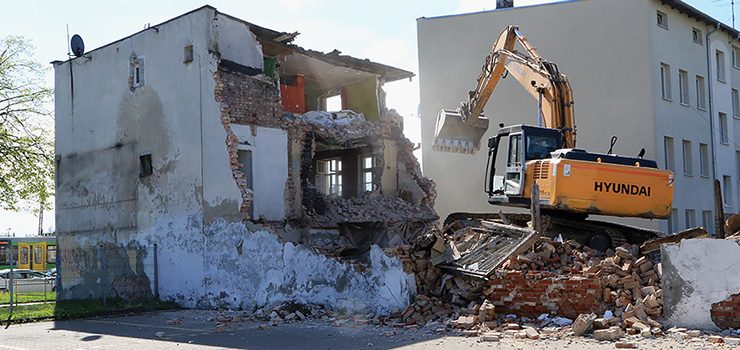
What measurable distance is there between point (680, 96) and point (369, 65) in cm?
1444

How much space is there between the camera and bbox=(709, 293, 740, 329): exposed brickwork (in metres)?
10.2

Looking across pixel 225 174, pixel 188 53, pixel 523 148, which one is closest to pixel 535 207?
pixel 523 148

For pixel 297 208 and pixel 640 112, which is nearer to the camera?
pixel 297 208

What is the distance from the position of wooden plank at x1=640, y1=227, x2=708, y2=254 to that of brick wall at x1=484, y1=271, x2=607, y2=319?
1.55 meters

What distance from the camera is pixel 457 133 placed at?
17.4 metres

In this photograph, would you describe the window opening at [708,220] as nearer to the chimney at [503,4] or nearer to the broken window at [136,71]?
the chimney at [503,4]

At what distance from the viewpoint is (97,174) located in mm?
20766

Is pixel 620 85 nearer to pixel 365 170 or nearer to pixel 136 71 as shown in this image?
pixel 365 170

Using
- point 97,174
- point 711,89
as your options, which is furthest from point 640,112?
point 97,174

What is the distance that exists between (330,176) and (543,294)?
1339 centimetres

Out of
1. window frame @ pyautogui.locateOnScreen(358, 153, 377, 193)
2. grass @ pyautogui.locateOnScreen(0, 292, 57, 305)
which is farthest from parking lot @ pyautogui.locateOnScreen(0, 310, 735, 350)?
window frame @ pyautogui.locateOnScreen(358, 153, 377, 193)

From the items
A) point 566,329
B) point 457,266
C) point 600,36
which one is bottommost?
point 566,329

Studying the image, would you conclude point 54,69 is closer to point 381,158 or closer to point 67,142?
point 67,142

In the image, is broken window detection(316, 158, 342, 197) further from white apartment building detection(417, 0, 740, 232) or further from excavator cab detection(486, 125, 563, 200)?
excavator cab detection(486, 125, 563, 200)
